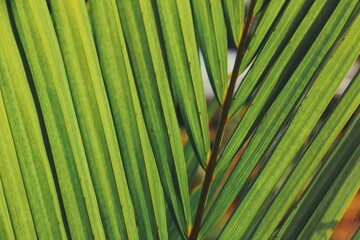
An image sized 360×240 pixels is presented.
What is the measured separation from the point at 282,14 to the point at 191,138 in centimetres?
19

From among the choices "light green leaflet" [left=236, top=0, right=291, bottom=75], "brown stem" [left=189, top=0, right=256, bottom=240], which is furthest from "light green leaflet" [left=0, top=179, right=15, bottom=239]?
"light green leaflet" [left=236, top=0, right=291, bottom=75]

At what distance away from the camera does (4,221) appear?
819mm

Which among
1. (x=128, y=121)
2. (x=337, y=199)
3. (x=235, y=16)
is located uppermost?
(x=235, y=16)

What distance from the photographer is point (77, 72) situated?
2.68ft

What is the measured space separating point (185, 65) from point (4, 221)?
286mm

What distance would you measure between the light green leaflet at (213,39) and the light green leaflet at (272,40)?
0.03 metres

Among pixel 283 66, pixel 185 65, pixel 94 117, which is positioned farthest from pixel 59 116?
pixel 283 66

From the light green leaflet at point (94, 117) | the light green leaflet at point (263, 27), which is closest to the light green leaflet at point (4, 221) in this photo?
the light green leaflet at point (94, 117)

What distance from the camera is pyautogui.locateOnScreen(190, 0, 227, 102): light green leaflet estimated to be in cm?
87

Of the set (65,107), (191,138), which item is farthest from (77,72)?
(191,138)

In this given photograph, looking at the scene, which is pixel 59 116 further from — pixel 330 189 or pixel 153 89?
pixel 330 189

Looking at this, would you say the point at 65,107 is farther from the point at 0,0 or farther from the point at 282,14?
the point at 282,14

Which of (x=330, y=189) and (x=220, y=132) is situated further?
(x=220, y=132)

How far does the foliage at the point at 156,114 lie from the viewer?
0.80 meters
